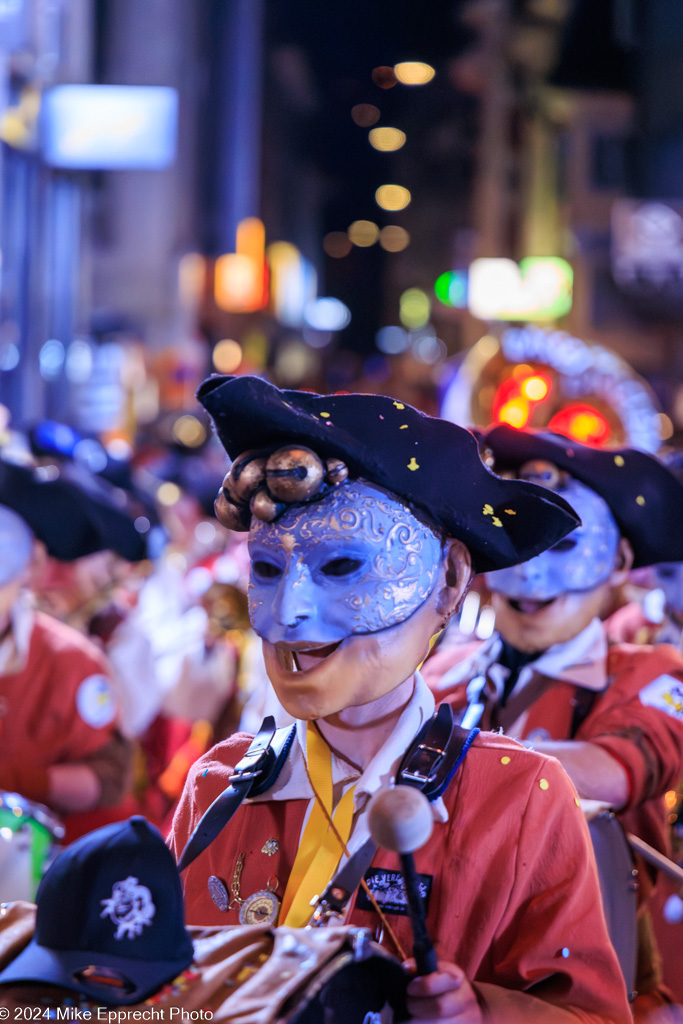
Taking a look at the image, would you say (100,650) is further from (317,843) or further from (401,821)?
(401,821)

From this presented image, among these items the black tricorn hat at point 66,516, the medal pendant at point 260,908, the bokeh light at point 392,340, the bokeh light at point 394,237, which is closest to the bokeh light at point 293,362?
the bokeh light at point 394,237

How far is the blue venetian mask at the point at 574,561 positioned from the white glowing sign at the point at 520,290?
1741cm

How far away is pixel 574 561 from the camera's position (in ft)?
10.4

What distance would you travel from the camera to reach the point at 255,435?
2.04m

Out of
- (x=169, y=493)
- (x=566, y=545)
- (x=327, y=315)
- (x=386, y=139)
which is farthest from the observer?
(x=327, y=315)

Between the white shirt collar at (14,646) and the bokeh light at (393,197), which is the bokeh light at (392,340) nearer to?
the bokeh light at (393,197)

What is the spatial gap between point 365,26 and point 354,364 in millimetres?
41227

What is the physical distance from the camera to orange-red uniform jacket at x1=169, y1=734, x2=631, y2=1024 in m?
1.85

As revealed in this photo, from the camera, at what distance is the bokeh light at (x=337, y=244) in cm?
4884

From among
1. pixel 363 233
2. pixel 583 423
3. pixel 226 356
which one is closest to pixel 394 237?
pixel 363 233

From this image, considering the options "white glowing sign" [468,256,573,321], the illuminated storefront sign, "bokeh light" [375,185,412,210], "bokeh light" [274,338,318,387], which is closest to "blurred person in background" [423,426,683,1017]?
the illuminated storefront sign

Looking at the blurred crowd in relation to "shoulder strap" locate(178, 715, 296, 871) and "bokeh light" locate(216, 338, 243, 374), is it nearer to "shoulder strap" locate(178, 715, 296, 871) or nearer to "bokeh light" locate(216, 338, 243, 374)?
"shoulder strap" locate(178, 715, 296, 871)

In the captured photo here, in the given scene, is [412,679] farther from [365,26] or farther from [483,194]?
[483,194]

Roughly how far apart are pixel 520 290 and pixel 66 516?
1707 centimetres
